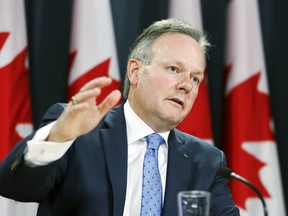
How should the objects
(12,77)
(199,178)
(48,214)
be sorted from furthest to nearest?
(12,77)
(199,178)
(48,214)

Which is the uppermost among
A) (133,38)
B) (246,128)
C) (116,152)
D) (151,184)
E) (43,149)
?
(133,38)

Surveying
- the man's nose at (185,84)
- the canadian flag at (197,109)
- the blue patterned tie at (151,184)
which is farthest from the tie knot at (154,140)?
the canadian flag at (197,109)

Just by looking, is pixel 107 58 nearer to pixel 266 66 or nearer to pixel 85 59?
pixel 85 59

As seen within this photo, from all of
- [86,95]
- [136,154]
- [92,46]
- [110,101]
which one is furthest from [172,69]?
[92,46]

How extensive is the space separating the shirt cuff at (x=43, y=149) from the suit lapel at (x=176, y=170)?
0.51 m

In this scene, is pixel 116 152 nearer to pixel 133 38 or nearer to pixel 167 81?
pixel 167 81

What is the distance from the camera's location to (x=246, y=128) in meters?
3.04

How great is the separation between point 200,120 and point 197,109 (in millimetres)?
55

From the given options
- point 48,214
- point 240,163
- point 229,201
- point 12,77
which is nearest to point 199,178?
point 229,201

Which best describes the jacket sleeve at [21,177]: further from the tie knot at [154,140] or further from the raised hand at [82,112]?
the tie knot at [154,140]

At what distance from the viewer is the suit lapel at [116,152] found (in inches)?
78.2

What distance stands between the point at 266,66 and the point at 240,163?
0.52 meters

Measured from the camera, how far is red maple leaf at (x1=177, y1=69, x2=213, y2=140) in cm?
301

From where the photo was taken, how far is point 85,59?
2918 millimetres
